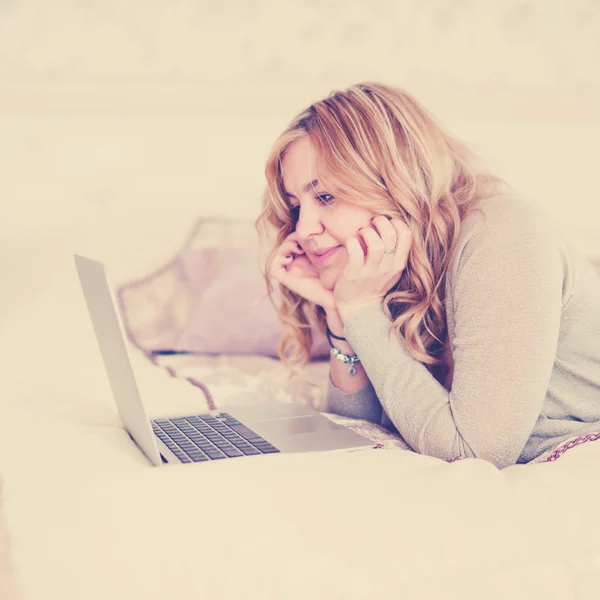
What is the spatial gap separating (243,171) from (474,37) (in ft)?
2.48

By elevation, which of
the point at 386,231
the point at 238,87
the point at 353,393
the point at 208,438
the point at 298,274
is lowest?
the point at 353,393

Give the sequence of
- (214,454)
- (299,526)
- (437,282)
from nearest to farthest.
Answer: (299,526) → (214,454) → (437,282)

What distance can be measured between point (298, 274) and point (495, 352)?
17.9 inches

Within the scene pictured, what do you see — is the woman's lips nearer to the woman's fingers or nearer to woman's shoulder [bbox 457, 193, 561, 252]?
the woman's fingers

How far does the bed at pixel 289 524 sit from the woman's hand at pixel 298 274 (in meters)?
0.39

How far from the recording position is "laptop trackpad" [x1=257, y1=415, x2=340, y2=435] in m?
1.18

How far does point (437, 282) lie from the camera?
1213mm

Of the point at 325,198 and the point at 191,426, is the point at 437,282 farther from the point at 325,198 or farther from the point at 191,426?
the point at 191,426

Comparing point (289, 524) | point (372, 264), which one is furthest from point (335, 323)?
point (289, 524)

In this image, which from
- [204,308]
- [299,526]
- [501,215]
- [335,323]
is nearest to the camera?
[299,526]

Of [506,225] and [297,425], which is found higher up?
[506,225]

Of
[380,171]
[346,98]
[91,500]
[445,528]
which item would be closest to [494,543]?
[445,528]

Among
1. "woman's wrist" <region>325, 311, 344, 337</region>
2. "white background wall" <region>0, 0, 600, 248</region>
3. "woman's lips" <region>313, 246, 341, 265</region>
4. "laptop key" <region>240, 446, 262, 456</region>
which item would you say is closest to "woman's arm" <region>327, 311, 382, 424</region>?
"woman's wrist" <region>325, 311, 344, 337</region>

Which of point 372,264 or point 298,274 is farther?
point 298,274
